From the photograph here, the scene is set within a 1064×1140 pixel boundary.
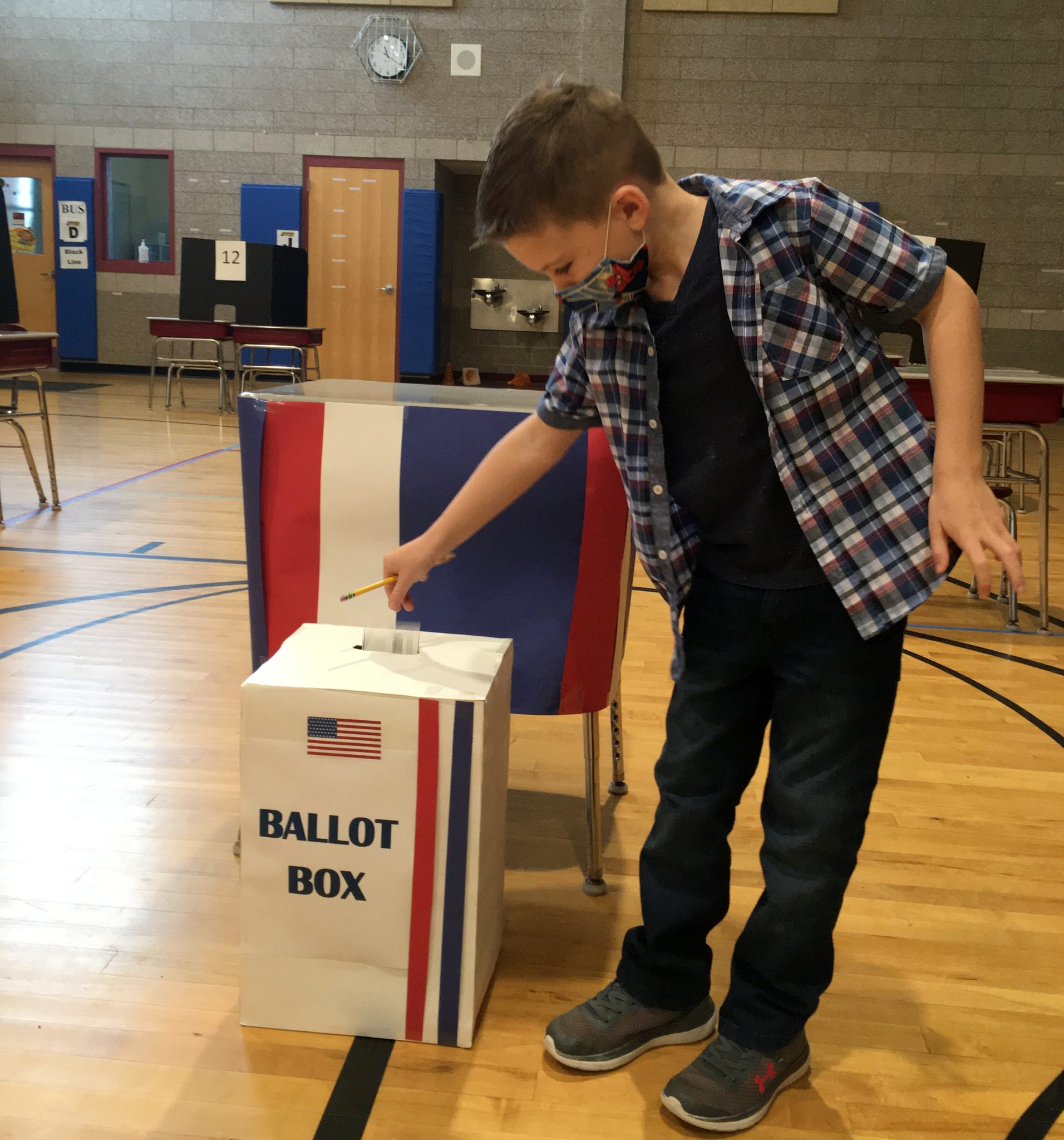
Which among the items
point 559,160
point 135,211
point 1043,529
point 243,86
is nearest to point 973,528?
point 559,160

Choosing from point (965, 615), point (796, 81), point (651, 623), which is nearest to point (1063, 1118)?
point (651, 623)

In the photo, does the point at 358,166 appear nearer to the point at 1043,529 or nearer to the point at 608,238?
the point at 1043,529

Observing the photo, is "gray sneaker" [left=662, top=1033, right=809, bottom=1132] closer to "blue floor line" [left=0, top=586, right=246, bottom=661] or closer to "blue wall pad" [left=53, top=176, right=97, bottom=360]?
"blue floor line" [left=0, top=586, right=246, bottom=661]

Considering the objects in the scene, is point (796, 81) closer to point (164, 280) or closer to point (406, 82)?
point (406, 82)

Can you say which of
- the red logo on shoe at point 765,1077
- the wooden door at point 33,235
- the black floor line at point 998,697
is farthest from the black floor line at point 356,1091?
the wooden door at point 33,235

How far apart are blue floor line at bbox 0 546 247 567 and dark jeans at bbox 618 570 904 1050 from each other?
104 inches

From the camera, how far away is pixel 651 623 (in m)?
3.15

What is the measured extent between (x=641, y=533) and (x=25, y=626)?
7.19ft

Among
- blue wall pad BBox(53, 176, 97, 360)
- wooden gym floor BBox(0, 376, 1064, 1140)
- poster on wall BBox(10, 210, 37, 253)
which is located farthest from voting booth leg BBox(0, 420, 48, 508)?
poster on wall BBox(10, 210, 37, 253)

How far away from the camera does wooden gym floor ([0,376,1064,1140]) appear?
3.85ft

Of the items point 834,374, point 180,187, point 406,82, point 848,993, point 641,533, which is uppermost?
point 406,82

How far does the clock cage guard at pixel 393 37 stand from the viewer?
9609 millimetres

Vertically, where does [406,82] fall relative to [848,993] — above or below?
above

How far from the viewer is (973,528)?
0.95 meters
